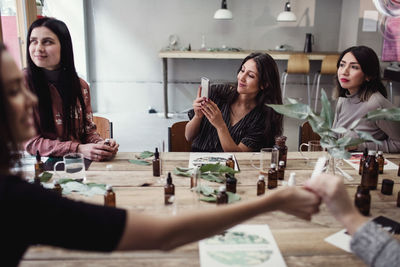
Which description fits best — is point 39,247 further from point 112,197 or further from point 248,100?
point 248,100

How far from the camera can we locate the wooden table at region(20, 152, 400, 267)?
102cm

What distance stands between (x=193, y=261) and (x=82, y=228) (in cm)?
42

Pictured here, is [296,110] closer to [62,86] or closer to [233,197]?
[233,197]

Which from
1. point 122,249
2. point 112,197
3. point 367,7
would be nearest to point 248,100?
point 112,197

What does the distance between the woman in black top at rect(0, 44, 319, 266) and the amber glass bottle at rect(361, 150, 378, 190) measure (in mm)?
1058

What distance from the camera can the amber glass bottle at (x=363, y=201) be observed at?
1317mm

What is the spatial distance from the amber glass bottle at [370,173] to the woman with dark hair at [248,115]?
2.34ft

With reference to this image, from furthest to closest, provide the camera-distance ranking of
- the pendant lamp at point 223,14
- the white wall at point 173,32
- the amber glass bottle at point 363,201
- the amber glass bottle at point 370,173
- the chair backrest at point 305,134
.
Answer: the white wall at point 173,32, the pendant lamp at point 223,14, the chair backrest at point 305,134, the amber glass bottle at point 370,173, the amber glass bottle at point 363,201

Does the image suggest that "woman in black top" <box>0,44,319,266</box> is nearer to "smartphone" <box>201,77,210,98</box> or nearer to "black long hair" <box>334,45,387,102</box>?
"smartphone" <box>201,77,210,98</box>

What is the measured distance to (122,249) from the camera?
72 centimetres

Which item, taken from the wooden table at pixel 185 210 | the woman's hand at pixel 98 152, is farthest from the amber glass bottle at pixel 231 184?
the woman's hand at pixel 98 152

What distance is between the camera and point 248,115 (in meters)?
2.33

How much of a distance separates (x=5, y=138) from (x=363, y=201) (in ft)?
3.78

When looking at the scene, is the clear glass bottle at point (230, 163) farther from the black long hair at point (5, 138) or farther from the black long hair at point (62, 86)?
the black long hair at point (5, 138)
